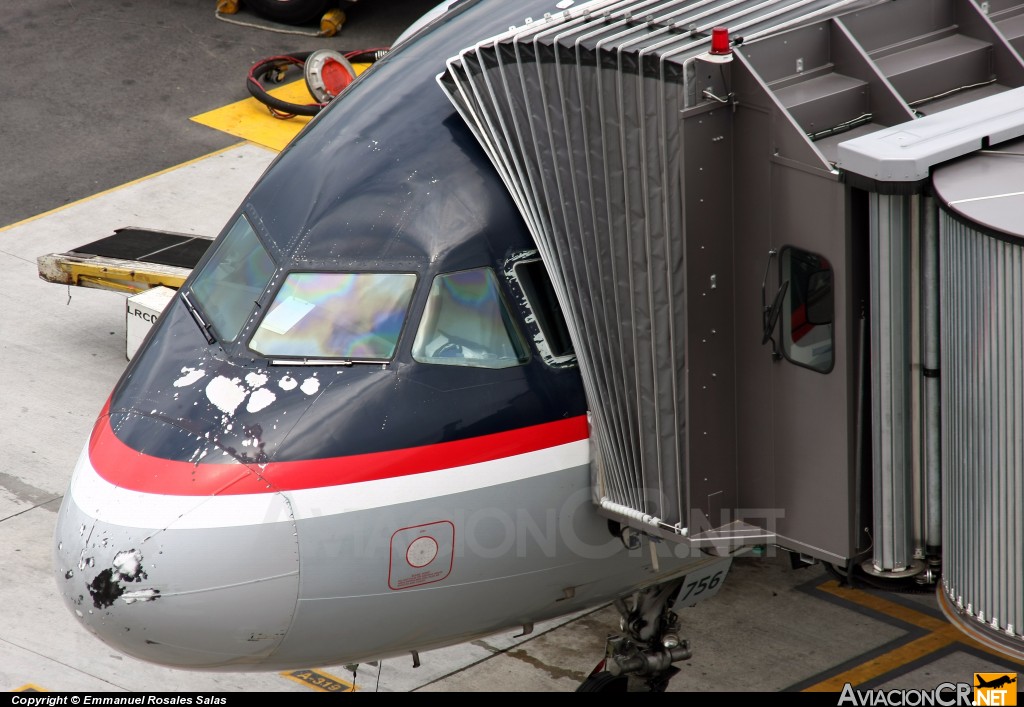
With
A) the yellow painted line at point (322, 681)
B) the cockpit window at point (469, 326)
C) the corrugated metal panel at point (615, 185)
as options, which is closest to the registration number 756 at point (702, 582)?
the corrugated metal panel at point (615, 185)

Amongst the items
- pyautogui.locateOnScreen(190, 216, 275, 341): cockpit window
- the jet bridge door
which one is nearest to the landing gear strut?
the jet bridge door

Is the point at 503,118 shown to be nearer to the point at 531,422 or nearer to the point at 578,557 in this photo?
the point at 531,422

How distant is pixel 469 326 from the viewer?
9.53 m

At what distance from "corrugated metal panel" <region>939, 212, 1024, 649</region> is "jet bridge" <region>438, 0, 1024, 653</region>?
13 mm

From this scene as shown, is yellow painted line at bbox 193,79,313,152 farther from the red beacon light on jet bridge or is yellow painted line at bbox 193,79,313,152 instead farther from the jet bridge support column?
the jet bridge support column

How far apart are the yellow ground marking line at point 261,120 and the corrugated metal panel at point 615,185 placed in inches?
568

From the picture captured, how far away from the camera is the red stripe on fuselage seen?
29.5 ft

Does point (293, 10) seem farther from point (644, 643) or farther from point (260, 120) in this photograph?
point (644, 643)

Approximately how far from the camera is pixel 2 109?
2483 centimetres

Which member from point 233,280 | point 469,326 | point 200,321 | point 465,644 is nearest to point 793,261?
point 469,326

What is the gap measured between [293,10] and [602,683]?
1839 cm

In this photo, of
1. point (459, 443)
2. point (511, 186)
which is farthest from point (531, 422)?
point (511, 186)

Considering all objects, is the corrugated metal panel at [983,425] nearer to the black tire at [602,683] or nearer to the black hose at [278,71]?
the black tire at [602,683]

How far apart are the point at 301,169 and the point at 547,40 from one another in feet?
6.41
